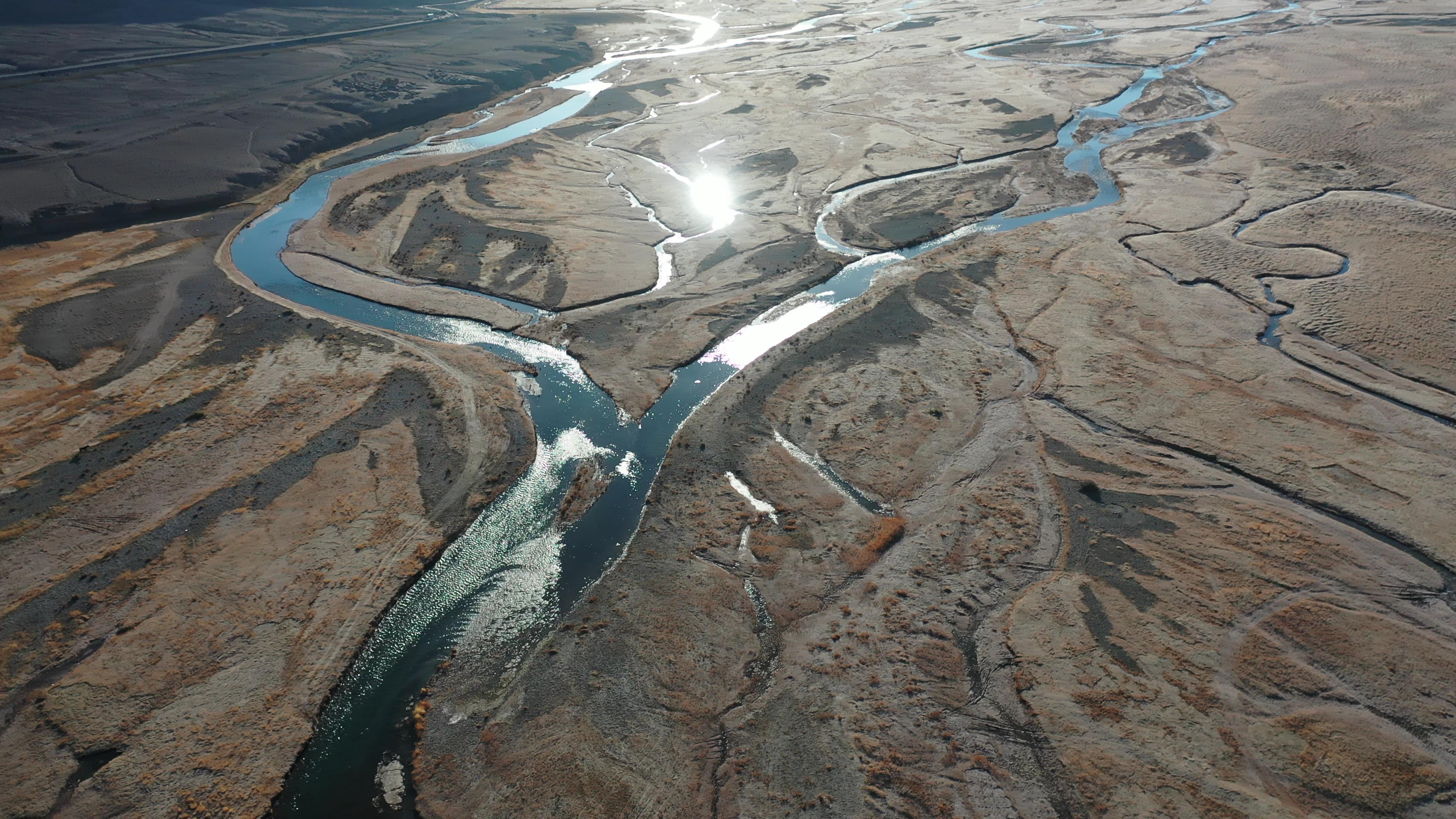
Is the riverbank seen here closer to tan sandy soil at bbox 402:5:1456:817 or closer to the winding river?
the winding river

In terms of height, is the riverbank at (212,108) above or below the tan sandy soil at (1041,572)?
above

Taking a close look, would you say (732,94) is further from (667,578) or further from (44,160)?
(667,578)

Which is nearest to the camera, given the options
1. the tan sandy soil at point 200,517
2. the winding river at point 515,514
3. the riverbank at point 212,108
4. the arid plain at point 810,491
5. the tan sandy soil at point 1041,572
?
the tan sandy soil at point 1041,572

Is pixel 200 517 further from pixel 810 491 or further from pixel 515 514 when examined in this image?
pixel 810 491

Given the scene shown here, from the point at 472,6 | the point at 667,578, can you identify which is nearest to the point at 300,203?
the point at 667,578

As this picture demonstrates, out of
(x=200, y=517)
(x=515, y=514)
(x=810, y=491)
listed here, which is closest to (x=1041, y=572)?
(x=810, y=491)

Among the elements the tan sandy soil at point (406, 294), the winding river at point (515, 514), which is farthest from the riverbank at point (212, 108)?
the tan sandy soil at point (406, 294)

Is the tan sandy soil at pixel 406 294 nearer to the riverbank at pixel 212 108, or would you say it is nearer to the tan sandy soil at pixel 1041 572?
the tan sandy soil at pixel 1041 572
